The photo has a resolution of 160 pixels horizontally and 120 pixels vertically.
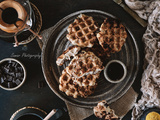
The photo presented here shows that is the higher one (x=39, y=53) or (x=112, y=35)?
(x=39, y=53)

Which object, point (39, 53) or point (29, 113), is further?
point (39, 53)

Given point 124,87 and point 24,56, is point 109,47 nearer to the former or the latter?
point 124,87

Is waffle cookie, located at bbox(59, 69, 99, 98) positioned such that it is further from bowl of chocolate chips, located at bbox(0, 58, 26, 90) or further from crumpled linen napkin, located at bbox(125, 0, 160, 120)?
crumpled linen napkin, located at bbox(125, 0, 160, 120)

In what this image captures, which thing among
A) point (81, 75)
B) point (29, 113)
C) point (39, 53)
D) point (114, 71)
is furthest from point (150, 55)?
point (29, 113)

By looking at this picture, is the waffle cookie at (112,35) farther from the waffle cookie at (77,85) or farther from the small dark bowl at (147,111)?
the small dark bowl at (147,111)

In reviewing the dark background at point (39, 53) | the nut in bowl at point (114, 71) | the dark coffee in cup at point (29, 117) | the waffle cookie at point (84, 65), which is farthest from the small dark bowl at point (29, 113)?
the nut in bowl at point (114, 71)

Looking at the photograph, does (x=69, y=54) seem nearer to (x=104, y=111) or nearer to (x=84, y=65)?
(x=84, y=65)
